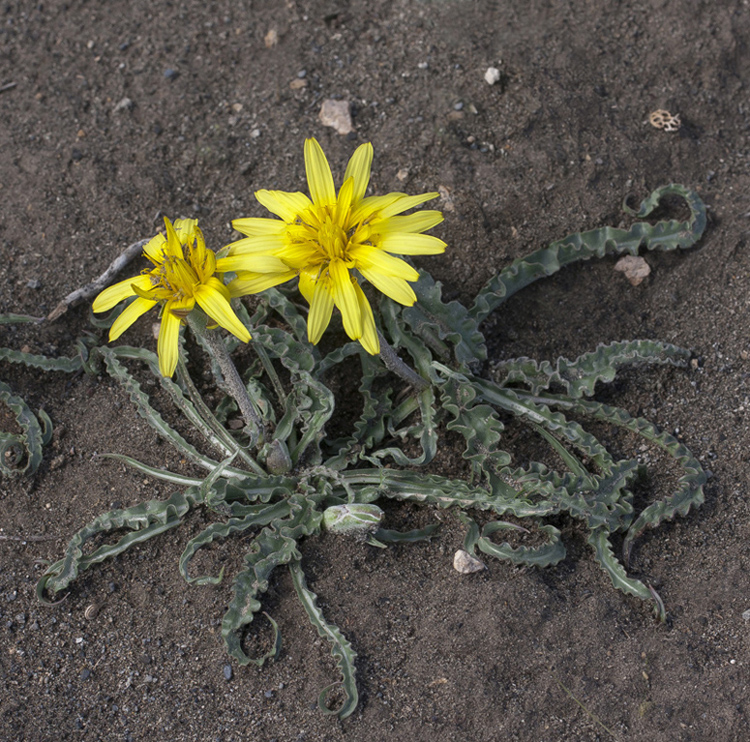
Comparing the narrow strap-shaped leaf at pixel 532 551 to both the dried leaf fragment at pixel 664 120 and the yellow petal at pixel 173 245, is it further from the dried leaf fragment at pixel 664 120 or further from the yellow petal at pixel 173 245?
the dried leaf fragment at pixel 664 120

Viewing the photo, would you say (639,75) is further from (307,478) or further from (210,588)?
(210,588)

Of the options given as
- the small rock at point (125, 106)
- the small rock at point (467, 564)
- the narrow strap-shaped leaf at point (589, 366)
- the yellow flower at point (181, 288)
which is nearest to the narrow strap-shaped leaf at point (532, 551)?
the small rock at point (467, 564)

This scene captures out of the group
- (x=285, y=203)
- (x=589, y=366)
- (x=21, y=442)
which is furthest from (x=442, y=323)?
(x=21, y=442)

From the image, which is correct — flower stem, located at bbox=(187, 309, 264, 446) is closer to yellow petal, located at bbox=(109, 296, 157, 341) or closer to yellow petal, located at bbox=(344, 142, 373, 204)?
yellow petal, located at bbox=(109, 296, 157, 341)

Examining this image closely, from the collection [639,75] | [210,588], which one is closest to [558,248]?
[639,75]

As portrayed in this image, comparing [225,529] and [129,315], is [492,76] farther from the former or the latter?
[225,529]

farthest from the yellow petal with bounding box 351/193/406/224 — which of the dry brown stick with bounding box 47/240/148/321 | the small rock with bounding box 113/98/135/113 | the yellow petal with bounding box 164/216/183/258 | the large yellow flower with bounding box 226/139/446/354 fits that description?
the small rock with bounding box 113/98/135/113

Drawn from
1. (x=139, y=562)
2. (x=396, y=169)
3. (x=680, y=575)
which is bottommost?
(x=680, y=575)
